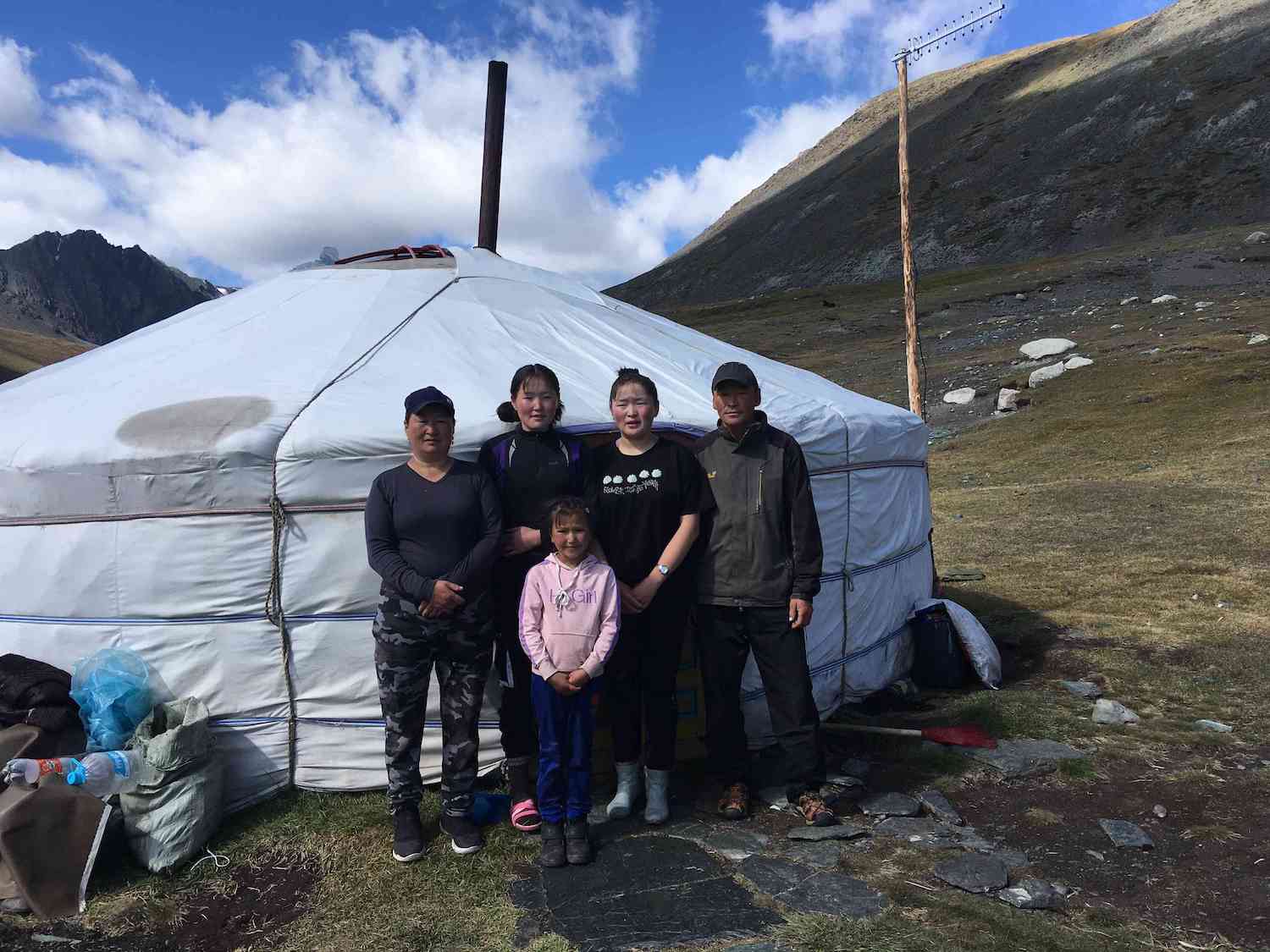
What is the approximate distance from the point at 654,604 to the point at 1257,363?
1479 cm

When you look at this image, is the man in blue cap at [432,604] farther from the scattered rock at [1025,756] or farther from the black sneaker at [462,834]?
the scattered rock at [1025,756]

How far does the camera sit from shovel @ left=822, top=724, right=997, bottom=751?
373cm

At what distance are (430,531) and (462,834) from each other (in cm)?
99

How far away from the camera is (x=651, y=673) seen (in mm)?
3002

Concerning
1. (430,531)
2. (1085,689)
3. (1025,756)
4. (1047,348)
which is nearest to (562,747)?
(430,531)

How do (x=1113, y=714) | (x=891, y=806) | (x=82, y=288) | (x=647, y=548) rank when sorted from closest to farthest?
(x=647, y=548), (x=891, y=806), (x=1113, y=714), (x=82, y=288)

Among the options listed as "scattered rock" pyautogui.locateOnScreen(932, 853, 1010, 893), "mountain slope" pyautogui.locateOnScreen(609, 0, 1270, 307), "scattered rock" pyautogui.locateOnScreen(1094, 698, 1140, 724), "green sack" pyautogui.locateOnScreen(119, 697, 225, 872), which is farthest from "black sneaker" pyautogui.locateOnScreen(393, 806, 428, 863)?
"mountain slope" pyautogui.locateOnScreen(609, 0, 1270, 307)

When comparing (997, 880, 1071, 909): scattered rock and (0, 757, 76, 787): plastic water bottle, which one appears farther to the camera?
(0, 757, 76, 787): plastic water bottle

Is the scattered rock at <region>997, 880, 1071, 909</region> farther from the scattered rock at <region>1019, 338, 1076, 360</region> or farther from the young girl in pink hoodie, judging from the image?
the scattered rock at <region>1019, 338, 1076, 360</region>

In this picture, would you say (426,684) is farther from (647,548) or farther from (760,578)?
(760,578)

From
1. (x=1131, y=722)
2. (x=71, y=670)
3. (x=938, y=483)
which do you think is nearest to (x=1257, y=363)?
(x=938, y=483)

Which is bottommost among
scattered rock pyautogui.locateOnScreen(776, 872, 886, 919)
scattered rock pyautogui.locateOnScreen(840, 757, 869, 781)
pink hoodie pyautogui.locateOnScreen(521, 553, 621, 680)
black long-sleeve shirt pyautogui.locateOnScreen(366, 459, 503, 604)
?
scattered rock pyautogui.locateOnScreen(776, 872, 886, 919)

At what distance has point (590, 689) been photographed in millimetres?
2830

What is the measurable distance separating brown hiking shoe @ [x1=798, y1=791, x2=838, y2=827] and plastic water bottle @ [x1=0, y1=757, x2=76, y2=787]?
7.75 ft
